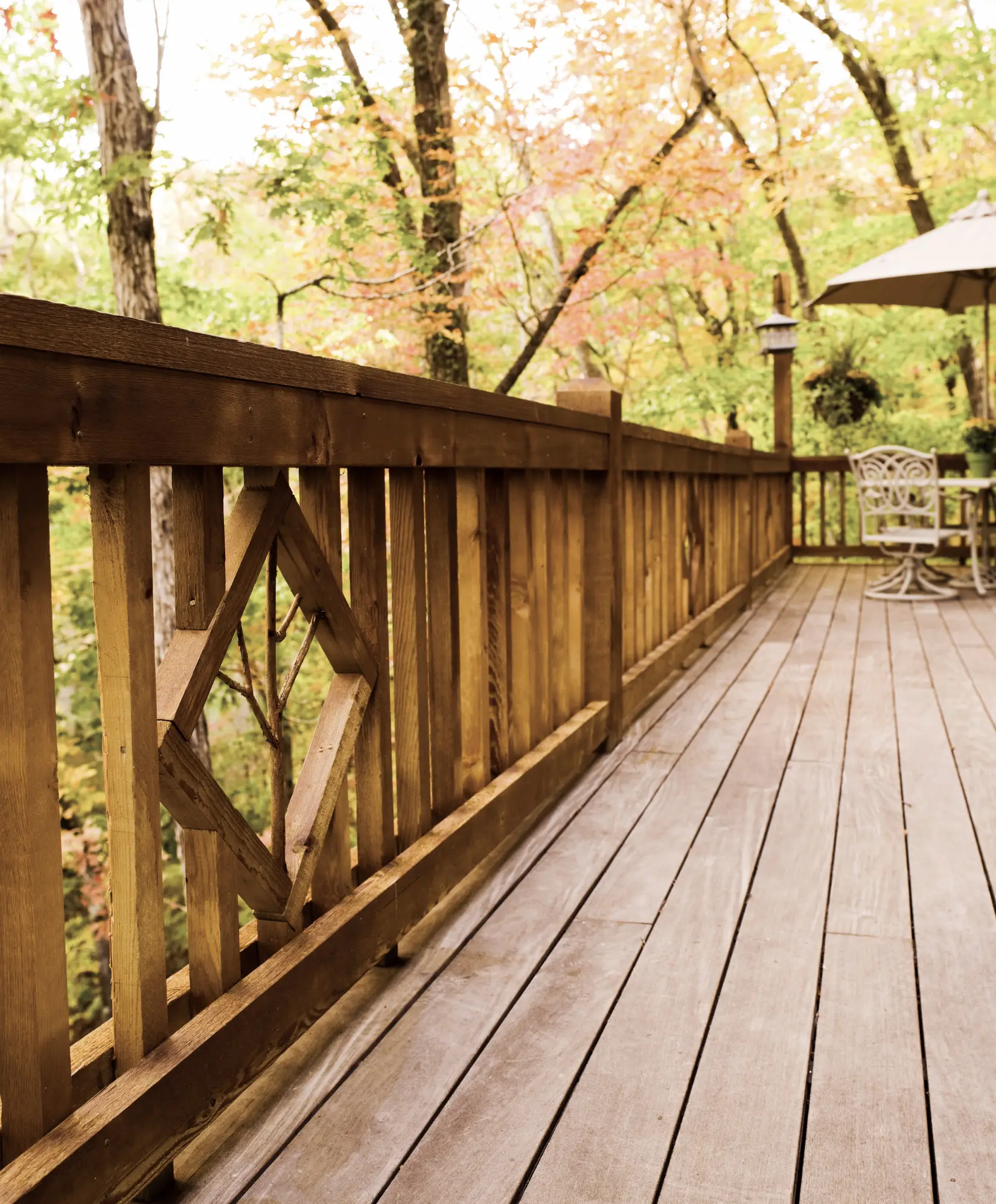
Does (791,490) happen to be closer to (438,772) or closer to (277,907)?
(438,772)

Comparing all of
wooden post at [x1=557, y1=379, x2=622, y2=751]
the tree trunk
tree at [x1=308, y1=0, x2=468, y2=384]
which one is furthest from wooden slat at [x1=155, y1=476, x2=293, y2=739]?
the tree trunk

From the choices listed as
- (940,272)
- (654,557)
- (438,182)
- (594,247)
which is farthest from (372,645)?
(594,247)

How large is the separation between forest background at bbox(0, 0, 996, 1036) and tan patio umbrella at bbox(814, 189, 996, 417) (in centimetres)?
134

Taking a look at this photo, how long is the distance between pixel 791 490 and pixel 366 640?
870cm

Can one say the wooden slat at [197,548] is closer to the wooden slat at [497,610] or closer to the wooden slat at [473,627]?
the wooden slat at [473,627]

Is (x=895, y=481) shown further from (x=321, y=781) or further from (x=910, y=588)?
(x=321, y=781)

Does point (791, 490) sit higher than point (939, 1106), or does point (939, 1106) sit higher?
point (791, 490)

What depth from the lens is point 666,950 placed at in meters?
2.01

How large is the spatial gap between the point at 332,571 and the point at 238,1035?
0.66 metres

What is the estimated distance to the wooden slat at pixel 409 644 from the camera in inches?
78.7

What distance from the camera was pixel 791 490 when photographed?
32.8ft

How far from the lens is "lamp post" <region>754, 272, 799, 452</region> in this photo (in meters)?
9.56

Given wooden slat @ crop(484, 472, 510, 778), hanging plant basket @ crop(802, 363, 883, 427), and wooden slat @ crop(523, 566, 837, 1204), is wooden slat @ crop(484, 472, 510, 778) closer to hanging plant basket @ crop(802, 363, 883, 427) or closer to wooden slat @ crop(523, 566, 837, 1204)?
wooden slat @ crop(523, 566, 837, 1204)

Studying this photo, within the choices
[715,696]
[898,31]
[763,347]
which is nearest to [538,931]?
[715,696]
